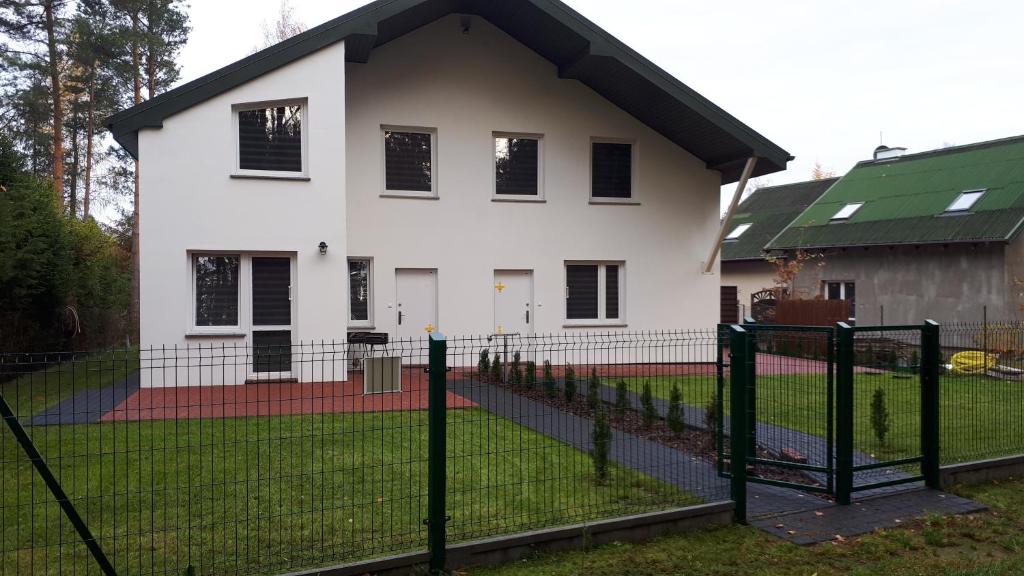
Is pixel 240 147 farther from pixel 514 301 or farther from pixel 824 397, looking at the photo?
pixel 824 397

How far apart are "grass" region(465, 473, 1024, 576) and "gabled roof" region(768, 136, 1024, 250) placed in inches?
646

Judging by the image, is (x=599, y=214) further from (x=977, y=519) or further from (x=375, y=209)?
(x=977, y=519)

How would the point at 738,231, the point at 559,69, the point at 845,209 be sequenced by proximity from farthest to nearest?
1. the point at 738,231
2. the point at 845,209
3. the point at 559,69

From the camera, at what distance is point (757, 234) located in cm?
2727

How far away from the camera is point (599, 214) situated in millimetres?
16125

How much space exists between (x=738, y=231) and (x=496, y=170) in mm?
15678

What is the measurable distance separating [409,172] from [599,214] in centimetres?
416

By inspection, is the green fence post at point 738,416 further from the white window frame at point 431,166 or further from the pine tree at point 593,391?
the white window frame at point 431,166

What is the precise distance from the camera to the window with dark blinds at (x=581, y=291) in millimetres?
16141

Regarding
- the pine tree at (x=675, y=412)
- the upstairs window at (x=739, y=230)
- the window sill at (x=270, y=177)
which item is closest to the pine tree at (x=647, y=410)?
the pine tree at (x=675, y=412)

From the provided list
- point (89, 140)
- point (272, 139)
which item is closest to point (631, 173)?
point (272, 139)

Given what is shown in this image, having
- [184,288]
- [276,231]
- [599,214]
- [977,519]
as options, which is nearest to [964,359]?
[977,519]

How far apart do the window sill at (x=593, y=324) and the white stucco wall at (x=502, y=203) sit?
175 millimetres

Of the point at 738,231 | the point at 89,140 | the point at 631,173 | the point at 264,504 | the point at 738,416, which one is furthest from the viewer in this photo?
the point at 738,231
